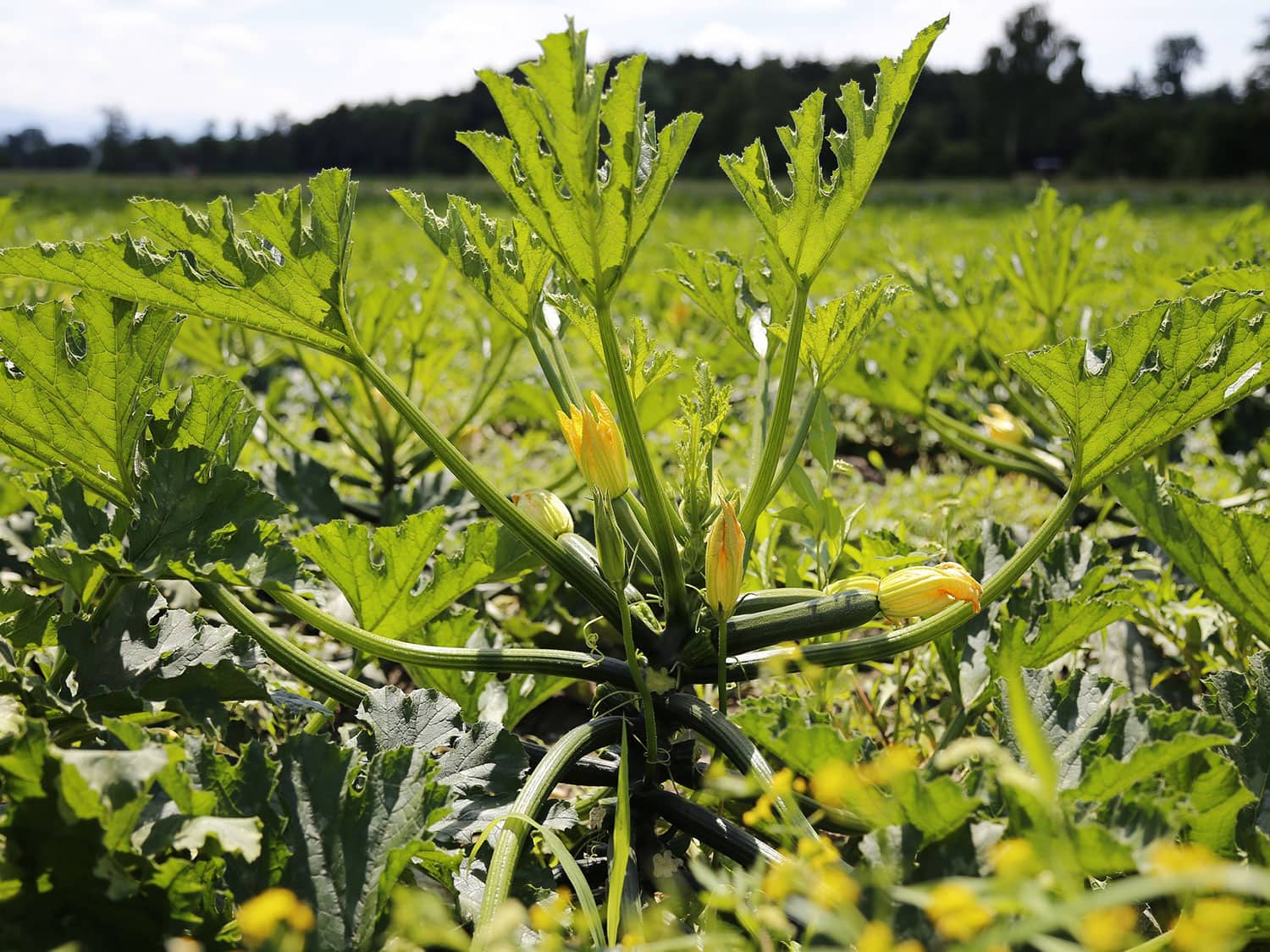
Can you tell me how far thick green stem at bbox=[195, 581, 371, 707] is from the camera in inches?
49.6

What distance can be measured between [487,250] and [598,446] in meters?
0.33

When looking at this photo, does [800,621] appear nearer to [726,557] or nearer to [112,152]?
[726,557]

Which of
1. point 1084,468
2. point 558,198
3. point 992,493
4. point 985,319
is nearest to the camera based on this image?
point 558,198

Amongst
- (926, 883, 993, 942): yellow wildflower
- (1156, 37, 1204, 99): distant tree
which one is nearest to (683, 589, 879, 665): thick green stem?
(926, 883, 993, 942): yellow wildflower

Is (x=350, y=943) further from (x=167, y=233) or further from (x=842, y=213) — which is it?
(x=842, y=213)

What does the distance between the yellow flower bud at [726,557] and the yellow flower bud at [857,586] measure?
23 cm

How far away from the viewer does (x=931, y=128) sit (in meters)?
45.4

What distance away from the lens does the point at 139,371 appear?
3.98 feet

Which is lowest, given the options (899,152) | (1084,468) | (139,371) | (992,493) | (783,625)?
(992,493)

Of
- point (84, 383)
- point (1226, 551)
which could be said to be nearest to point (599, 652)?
point (84, 383)

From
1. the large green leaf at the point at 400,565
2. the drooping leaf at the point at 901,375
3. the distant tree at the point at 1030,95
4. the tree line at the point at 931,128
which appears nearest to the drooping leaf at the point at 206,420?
the large green leaf at the point at 400,565

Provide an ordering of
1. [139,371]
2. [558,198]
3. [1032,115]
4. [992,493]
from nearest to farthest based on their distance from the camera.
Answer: [558,198]
[139,371]
[992,493]
[1032,115]

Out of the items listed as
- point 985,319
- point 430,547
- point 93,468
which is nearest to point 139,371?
point 93,468

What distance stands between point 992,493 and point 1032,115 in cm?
6430
